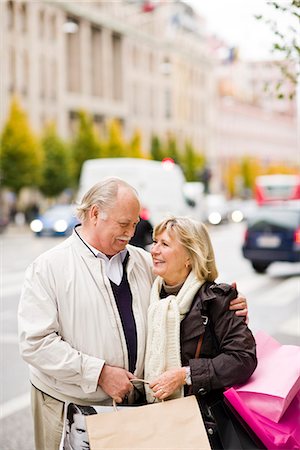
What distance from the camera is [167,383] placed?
3.04m

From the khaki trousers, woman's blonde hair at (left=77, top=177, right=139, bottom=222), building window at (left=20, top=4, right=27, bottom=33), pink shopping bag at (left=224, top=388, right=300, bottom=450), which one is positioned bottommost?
the khaki trousers

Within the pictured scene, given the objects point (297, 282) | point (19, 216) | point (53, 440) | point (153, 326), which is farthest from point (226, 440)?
point (19, 216)

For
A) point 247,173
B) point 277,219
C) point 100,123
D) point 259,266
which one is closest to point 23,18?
point 100,123

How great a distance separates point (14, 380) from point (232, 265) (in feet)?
41.8

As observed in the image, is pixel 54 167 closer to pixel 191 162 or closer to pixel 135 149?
pixel 135 149

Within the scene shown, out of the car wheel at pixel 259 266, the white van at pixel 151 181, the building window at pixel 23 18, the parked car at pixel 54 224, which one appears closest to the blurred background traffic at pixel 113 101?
the building window at pixel 23 18

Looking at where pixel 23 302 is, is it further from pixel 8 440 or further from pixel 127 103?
pixel 127 103

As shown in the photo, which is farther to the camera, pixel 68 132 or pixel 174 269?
pixel 68 132

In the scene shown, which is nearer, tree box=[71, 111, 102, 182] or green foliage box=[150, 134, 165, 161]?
tree box=[71, 111, 102, 182]

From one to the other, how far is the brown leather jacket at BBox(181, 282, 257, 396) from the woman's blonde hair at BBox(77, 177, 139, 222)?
1.67 feet

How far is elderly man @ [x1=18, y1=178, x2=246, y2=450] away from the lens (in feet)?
10.2

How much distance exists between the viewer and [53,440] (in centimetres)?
333

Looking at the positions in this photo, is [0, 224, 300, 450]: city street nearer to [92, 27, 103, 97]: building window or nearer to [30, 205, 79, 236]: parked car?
[30, 205, 79, 236]: parked car

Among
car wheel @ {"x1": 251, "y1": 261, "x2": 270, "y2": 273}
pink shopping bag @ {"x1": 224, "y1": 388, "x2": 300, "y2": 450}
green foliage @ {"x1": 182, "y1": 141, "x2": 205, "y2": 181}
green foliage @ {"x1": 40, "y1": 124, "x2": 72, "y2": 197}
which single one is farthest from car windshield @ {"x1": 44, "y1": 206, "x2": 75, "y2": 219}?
green foliage @ {"x1": 182, "y1": 141, "x2": 205, "y2": 181}
